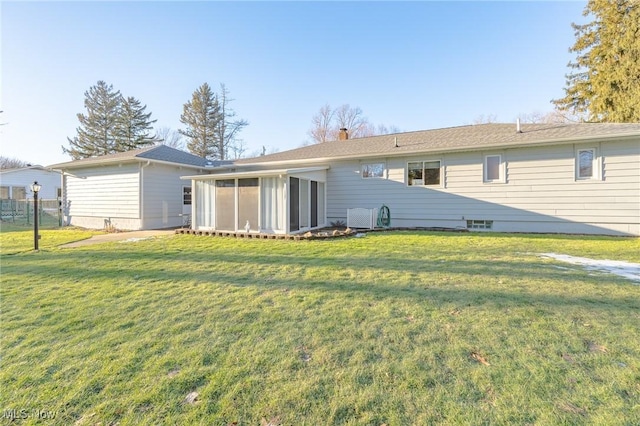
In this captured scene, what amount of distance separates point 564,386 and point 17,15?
12.5 metres

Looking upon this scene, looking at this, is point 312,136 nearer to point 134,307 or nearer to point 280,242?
point 280,242

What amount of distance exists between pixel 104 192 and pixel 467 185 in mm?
15446

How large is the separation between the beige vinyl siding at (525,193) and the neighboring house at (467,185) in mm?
25

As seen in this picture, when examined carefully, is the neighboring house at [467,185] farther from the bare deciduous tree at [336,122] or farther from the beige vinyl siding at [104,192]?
the bare deciduous tree at [336,122]

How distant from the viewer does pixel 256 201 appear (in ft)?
30.4

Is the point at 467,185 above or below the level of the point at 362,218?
above

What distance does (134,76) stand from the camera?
1275 cm

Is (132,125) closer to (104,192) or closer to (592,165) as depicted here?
(104,192)

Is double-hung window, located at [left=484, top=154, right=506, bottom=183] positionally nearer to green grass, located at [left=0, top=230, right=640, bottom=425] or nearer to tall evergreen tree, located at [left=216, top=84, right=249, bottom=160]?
green grass, located at [left=0, top=230, right=640, bottom=425]

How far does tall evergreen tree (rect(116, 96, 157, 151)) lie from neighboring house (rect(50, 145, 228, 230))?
1775cm

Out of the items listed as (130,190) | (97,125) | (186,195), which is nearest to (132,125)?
(97,125)

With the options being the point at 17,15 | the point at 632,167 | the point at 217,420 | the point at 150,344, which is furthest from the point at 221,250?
the point at 632,167

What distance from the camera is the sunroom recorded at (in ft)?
29.4

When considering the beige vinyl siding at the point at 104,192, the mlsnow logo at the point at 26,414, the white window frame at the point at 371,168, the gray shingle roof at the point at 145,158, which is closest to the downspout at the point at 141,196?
the beige vinyl siding at the point at 104,192
